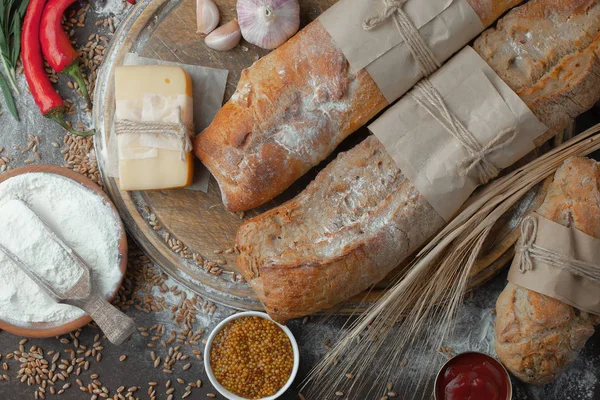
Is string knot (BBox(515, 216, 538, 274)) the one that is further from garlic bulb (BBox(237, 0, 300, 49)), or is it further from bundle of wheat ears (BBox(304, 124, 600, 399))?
garlic bulb (BBox(237, 0, 300, 49))

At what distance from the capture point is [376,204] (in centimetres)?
284

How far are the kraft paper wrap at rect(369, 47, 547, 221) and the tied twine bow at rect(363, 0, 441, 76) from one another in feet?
0.44

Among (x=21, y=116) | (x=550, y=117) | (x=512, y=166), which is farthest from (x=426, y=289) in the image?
(x=21, y=116)

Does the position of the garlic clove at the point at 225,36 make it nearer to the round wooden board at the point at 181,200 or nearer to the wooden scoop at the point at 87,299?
the round wooden board at the point at 181,200

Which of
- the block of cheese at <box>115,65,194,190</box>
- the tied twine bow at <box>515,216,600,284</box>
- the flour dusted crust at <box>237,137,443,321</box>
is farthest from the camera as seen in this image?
the block of cheese at <box>115,65,194,190</box>

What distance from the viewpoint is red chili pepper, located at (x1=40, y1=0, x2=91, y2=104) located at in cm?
324

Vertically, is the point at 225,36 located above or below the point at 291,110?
above

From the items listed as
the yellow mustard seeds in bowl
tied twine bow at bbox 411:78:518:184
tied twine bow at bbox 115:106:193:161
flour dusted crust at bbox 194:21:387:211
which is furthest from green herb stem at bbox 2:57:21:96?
tied twine bow at bbox 411:78:518:184

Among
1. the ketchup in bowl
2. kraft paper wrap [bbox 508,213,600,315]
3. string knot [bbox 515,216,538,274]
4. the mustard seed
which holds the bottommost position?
the ketchup in bowl

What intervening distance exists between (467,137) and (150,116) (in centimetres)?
152

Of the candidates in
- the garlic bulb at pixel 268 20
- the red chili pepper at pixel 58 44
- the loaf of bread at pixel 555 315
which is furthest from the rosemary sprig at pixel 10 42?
the loaf of bread at pixel 555 315

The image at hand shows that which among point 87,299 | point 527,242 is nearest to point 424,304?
point 527,242

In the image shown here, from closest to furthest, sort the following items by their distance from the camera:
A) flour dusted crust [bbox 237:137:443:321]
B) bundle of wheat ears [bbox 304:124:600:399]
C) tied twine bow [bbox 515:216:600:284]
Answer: tied twine bow [bbox 515:216:600:284] < flour dusted crust [bbox 237:137:443:321] < bundle of wheat ears [bbox 304:124:600:399]

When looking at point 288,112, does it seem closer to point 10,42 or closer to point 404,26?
point 404,26
